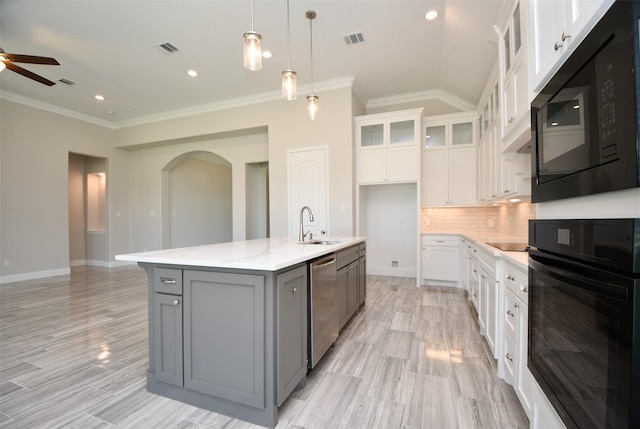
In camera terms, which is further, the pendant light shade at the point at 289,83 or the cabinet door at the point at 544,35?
the pendant light shade at the point at 289,83

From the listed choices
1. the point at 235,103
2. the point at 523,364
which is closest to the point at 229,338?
the point at 523,364

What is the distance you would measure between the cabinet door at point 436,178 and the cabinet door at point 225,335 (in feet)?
13.5

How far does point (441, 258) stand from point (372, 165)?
194cm

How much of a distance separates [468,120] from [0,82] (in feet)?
26.2

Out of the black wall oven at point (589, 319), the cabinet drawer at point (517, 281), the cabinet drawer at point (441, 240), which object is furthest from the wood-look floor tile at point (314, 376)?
the cabinet drawer at point (441, 240)

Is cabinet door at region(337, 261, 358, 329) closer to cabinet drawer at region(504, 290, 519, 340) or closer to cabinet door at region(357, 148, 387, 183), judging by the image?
cabinet drawer at region(504, 290, 519, 340)

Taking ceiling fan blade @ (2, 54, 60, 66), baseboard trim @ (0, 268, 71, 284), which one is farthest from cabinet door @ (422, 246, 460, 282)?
baseboard trim @ (0, 268, 71, 284)

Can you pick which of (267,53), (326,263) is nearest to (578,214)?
(326,263)

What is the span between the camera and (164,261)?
1723 millimetres

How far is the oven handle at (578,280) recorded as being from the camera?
63 centimetres

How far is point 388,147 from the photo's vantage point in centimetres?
484

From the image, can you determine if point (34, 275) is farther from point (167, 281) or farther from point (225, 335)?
point (225, 335)

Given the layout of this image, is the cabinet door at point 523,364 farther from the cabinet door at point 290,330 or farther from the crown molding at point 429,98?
the crown molding at point 429,98

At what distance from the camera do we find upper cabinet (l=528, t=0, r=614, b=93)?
83 centimetres
